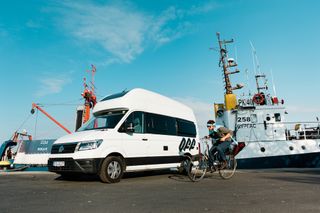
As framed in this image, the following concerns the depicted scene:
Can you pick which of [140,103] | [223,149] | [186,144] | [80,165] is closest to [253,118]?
[186,144]

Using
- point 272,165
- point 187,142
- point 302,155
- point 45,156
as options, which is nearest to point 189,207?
point 187,142

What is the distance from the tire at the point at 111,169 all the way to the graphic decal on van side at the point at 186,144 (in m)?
2.84

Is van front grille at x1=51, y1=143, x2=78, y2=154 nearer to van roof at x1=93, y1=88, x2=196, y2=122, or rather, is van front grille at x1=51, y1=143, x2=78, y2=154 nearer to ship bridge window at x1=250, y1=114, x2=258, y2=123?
van roof at x1=93, y1=88, x2=196, y2=122

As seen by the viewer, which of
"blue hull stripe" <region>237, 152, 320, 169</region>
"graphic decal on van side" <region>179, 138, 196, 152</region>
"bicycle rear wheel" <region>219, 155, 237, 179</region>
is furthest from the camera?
"blue hull stripe" <region>237, 152, 320, 169</region>

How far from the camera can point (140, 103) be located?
23.9ft

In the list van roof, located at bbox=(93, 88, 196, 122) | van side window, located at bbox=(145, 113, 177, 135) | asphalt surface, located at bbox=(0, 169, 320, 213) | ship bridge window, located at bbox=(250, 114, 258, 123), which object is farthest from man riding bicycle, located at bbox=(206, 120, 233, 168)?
ship bridge window, located at bbox=(250, 114, 258, 123)

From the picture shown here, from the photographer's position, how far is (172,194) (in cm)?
454

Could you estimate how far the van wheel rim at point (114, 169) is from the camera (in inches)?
237

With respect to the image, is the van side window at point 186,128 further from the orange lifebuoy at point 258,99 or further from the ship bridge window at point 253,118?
the orange lifebuoy at point 258,99

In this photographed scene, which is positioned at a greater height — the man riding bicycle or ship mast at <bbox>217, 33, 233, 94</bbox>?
ship mast at <bbox>217, 33, 233, 94</bbox>

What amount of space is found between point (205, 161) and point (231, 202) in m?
2.99

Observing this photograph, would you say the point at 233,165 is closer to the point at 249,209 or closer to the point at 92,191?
the point at 249,209

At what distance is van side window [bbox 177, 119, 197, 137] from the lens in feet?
28.5

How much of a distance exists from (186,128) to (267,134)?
8215mm
